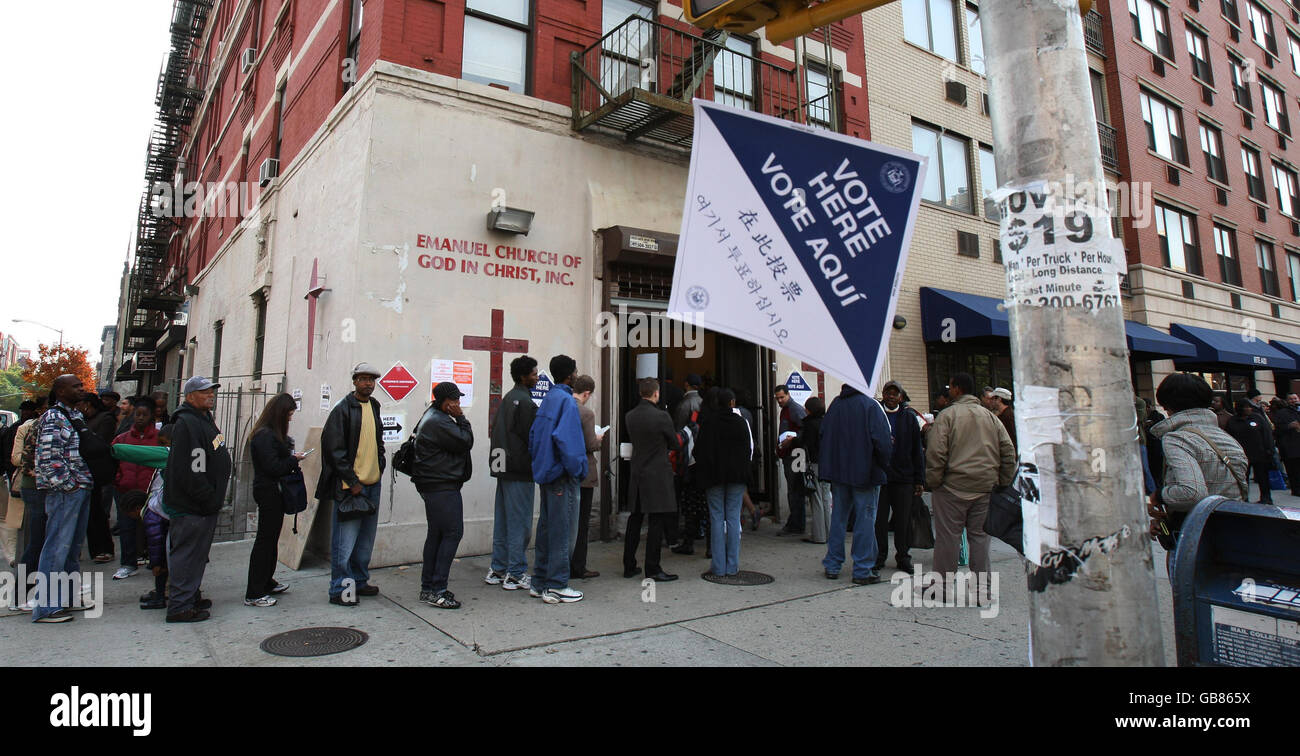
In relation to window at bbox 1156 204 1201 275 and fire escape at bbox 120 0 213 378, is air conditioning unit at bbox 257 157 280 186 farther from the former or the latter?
window at bbox 1156 204 1201 275

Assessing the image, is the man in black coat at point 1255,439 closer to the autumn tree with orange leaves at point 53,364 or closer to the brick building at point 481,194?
the brick building at point 481,194

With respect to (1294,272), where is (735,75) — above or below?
above

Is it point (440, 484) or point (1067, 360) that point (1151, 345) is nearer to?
point (1067, 360)

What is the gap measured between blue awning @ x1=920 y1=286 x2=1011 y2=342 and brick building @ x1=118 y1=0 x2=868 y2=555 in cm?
335

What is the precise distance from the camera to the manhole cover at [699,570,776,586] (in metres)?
6.54

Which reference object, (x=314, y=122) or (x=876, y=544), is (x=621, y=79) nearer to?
(x=314, y=122)

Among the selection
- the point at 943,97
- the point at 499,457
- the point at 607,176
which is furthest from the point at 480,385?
the point at 943,97

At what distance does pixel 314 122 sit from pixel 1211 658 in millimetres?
11468

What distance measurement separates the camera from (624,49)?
9.59 m

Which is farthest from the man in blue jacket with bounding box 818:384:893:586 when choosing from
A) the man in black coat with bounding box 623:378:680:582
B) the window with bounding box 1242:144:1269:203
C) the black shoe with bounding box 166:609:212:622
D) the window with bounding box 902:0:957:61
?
the window with bounding box 1242:144:1269:203

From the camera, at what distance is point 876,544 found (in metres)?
6.76

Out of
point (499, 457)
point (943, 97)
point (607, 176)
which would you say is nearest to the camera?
point (499, 457)

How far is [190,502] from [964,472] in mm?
6154

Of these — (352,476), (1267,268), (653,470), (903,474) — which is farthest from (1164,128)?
(352,476)
